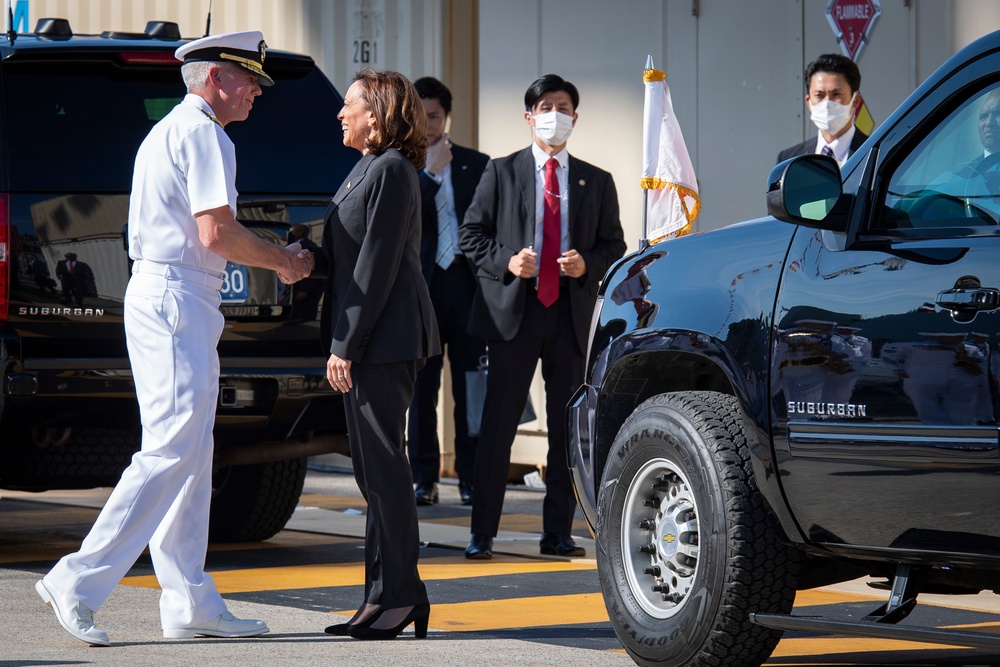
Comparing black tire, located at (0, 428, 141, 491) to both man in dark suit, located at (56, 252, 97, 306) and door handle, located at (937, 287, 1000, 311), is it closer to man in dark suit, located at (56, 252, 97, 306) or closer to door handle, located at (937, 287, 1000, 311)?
man in dark suit, located at (56, 252, 97, 306)

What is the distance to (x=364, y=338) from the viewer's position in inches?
240

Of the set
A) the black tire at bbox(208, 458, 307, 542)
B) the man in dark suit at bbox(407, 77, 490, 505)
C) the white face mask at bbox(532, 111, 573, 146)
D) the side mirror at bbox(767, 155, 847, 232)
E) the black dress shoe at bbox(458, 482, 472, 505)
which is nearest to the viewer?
the side mirror at bbox(767, 155, 847, 232)

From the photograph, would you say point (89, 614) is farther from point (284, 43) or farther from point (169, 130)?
point (284, 43)

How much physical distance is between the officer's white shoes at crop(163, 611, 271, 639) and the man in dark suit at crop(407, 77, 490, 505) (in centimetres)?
421

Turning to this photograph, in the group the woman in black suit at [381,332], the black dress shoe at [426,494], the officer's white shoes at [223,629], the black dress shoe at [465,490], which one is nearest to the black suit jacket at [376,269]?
the woman in black suit at [381,332]

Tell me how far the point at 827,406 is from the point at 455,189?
5518 millimetres

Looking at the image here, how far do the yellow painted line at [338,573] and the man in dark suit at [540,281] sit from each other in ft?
0.57

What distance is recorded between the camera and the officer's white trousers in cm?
591

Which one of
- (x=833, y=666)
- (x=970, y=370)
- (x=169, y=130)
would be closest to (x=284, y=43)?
(x=169, y=130)

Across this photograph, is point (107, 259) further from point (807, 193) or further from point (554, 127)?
point (807, 193)

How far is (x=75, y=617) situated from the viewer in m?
5.84

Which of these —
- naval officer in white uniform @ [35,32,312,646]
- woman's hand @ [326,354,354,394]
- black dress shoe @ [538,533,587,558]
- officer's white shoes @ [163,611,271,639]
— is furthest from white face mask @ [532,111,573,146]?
officer's white shoes @ [163,611,271,639]

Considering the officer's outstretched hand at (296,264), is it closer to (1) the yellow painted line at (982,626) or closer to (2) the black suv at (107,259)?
(2) the black suv at (107,259)

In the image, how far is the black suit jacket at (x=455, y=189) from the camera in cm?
1033
